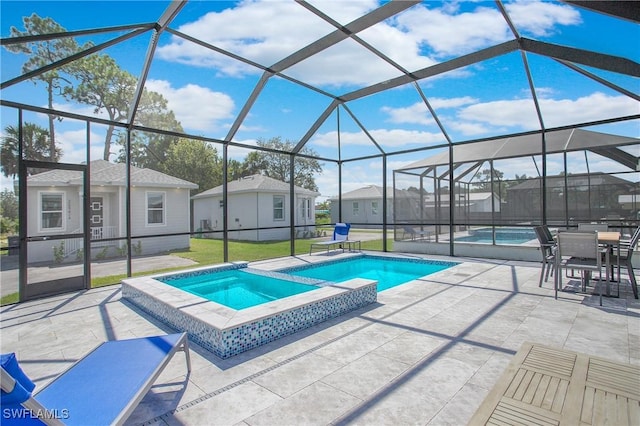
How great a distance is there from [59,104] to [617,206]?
12.0m

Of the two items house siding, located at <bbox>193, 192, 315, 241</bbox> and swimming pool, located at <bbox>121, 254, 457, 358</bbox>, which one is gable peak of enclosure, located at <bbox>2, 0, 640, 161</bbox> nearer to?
swimming pool, located at <bbox>121, 254, 457, 358</bbox>

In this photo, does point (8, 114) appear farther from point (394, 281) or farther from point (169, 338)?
point (394, 281)

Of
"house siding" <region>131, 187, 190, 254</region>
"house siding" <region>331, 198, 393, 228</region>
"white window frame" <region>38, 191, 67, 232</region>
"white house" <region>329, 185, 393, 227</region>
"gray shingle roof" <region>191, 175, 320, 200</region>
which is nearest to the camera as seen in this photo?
"white window frame" <region>38, 191, 67, 232</region>

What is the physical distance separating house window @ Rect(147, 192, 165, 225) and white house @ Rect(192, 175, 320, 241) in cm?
341

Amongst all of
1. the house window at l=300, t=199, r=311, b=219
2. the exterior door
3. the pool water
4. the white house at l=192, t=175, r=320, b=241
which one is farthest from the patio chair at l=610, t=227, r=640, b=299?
the house window at l=300, t=199, r=311, b=219

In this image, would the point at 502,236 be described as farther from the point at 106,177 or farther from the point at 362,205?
the point at 362,205

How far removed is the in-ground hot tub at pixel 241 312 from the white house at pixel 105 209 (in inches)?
63.5

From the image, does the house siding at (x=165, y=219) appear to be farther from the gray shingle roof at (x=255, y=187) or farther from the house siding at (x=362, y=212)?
the house siding at (x=362, y=212)

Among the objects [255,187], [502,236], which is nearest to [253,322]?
[502,236]

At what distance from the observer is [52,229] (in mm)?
5465

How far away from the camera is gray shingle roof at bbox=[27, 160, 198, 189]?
5.46 m

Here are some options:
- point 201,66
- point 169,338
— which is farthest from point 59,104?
point 169,338

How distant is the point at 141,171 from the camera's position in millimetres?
12664

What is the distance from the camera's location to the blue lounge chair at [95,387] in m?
1.22
